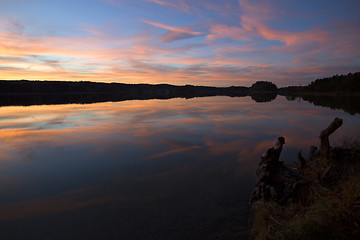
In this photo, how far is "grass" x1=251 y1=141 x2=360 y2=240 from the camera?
460 cm

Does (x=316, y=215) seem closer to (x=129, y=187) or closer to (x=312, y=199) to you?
(x=312, y=199)

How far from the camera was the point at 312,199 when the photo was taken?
6.47m

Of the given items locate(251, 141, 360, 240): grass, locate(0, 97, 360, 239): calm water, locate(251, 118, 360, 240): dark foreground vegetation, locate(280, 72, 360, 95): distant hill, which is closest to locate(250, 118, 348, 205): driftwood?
locate(251, 118, 360, 240): dark foreground vegetation

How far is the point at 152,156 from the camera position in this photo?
13.5m

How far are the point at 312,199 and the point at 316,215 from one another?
1.50 metres

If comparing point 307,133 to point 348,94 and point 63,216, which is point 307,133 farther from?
point 348,94

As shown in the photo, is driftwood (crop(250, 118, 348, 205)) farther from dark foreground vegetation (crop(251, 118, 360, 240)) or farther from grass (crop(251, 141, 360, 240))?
grass (crop(251, 141, 360, 240))

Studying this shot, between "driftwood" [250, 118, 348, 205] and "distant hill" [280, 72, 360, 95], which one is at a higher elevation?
"distant hill" [280, 72, 360, 95]

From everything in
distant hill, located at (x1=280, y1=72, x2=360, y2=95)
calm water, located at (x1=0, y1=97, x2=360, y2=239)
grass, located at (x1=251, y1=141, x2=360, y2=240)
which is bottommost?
calm water, located at (x1=0, y1=97, x2=360, y2=239)

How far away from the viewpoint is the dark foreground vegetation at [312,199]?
185 inches

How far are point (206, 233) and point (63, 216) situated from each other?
15.4 feet

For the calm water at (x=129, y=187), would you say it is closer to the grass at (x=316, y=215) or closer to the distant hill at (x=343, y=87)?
the grass at (x=316, y=215)

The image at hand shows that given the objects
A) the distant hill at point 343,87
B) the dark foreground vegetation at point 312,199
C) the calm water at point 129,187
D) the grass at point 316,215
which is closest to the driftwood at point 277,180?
the dark foreground vegetation at point 312,199

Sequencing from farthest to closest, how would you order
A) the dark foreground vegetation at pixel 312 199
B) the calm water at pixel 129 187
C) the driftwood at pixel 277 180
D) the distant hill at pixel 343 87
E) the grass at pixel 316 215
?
the distant hill at pixel 343 87
the driftwood at pixel 277 180
the calm water at pixel 129 187
the dark foreground vegetation at pixel 312 199
the grass at pixel 316 215
